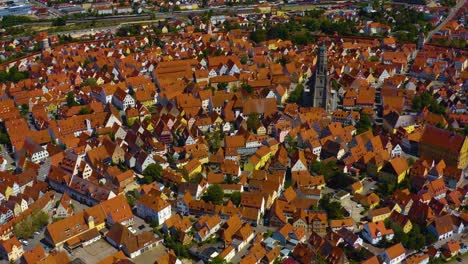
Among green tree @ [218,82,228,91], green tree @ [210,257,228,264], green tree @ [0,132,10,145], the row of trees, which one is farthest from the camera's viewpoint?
green tree @ [218,82,228,91]

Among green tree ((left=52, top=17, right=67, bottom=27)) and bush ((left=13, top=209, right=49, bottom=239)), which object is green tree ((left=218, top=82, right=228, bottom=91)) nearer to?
bush ((left=13, top=209, right=49, bottom=239))

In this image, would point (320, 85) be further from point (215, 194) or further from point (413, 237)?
point (413, 237)

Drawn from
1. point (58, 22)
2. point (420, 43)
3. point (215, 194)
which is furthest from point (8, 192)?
point (58, 22)

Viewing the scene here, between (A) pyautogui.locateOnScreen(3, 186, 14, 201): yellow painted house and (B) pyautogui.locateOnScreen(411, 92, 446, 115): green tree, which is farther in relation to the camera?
(B) pyautogui.locateOnScreen(411, 92, 446, 115): green tree

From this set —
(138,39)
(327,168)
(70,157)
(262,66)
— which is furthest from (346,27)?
(70,157)

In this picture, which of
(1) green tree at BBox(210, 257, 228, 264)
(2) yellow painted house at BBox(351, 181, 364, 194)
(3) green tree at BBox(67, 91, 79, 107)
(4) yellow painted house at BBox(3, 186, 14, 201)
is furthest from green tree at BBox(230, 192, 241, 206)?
(3) green tree at BBox(67, 91, 79, 107)

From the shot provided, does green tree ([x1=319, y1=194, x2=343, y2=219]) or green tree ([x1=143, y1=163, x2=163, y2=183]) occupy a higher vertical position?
green tree ([x1=143, y1=163, x2=163, y2=183])

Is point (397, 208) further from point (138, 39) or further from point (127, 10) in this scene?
point (127, 10)
